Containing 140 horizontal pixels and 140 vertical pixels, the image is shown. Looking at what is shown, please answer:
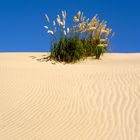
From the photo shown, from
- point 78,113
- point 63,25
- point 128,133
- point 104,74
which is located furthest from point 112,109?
point 63,25

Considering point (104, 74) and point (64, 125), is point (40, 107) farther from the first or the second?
point (104, 74)

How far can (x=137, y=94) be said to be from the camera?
1019cm

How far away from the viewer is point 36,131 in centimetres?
823

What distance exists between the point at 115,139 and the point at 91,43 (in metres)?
9.59

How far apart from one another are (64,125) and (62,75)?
424 cm

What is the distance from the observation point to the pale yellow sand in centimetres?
814

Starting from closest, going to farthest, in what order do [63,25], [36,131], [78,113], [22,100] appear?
[36,131] → [78,113] → [22,100] → [63,25]

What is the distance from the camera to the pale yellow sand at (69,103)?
8141 millimetres

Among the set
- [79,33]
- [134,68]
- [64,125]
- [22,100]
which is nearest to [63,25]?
[79,33]

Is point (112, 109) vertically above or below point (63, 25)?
below

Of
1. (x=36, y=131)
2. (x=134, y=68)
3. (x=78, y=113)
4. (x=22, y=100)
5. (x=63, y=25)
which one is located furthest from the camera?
(x=63, y=25)

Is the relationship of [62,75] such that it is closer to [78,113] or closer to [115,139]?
[78,113]

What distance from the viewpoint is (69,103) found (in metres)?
9.73

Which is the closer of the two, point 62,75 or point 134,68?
point 62,75
